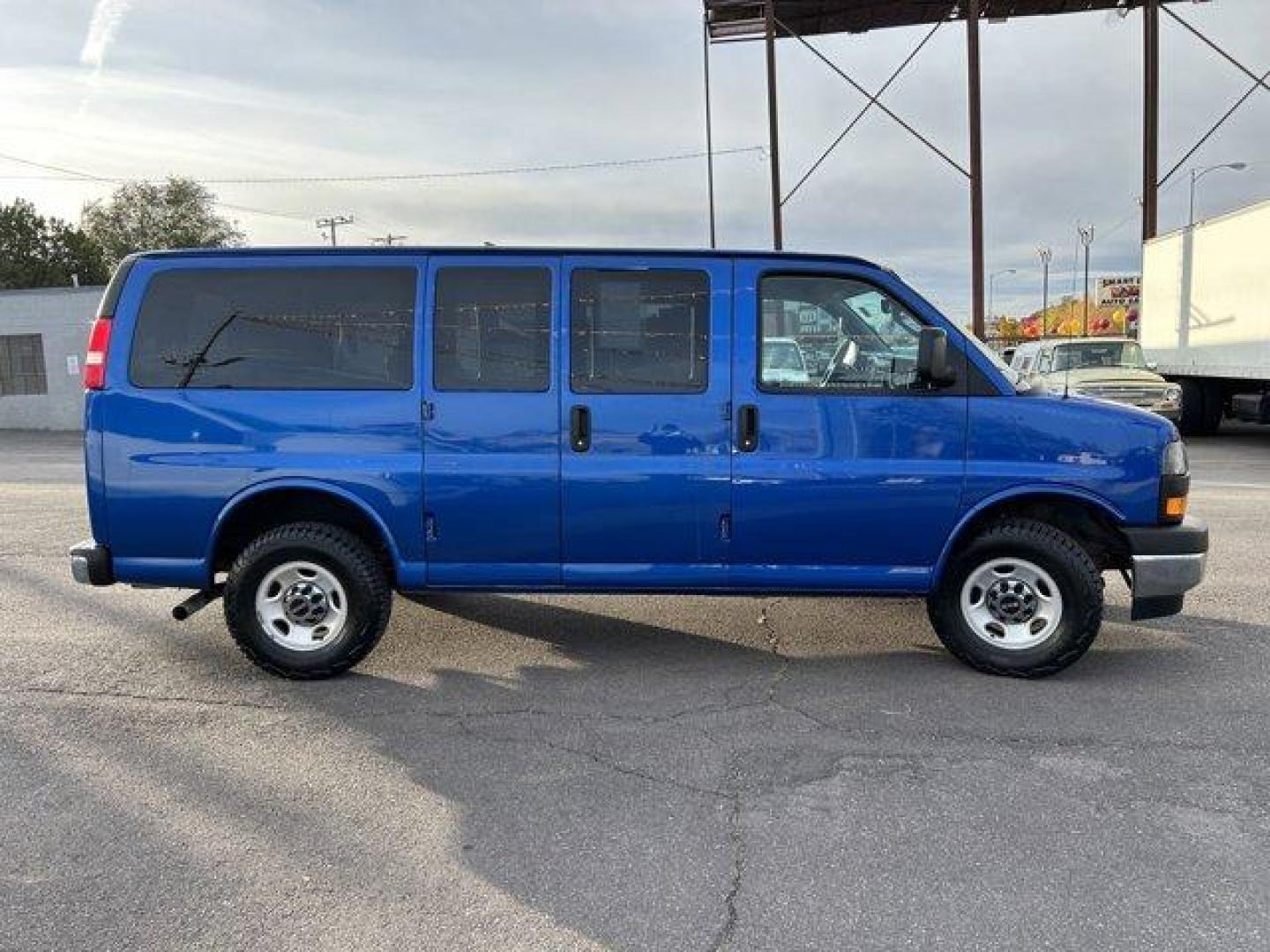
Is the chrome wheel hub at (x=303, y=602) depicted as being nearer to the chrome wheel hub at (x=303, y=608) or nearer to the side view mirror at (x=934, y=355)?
the chrome wheel hub at (x=303, y=608)

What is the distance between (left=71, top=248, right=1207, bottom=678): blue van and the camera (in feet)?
15.3

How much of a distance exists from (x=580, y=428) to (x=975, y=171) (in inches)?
921

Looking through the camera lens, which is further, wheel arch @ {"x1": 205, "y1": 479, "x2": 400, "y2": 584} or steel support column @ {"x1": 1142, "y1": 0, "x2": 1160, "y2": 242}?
steel support column @ {"x1": 1142, "y1": 0, "x2": 1160, "y2": 242}

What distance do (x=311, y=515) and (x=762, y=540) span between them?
2.31 m

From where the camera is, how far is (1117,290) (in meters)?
95.8

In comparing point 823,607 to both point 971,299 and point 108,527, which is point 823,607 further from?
point 971,299

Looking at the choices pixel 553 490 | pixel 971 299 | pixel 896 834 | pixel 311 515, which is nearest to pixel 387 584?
pixel 311 515

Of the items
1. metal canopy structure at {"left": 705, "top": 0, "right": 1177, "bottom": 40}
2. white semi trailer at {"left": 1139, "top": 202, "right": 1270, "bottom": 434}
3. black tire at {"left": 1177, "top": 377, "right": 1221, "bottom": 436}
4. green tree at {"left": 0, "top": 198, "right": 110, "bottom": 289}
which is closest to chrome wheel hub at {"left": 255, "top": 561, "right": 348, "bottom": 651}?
white semi trailer at {"left": 1139, "top": 202, "right": 1270, "bottom": 434}

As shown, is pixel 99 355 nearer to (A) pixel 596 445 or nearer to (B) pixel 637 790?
(A) pixel 596 445

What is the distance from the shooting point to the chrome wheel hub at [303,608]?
485 centimetres

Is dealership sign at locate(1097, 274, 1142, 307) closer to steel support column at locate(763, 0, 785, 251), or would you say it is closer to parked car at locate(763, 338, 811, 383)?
steel support column at locate(763, 0, 785, 251)

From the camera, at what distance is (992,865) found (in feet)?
10.2

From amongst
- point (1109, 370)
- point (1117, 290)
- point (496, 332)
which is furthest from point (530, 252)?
point (1117, 290)

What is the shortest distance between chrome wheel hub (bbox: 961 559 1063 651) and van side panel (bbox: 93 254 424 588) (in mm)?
2827
